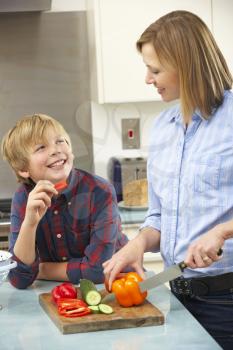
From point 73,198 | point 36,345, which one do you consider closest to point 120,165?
point 73,198

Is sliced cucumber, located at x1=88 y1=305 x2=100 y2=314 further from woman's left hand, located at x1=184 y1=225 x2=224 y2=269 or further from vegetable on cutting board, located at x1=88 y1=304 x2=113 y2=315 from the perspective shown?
woman's left hand, located at x1=184 y1=225 x2=224 y2=269

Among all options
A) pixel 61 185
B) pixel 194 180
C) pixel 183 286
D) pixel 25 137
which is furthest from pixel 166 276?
pixel 25 137

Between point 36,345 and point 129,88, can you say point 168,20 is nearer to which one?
point 36,345

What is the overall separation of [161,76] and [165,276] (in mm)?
459

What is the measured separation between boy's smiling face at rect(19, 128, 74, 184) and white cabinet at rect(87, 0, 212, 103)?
4.30 feet

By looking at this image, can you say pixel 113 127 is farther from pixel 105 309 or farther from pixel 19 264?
pixel 105 309

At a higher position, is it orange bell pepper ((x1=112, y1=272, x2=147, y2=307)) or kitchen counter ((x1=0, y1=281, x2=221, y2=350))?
orange bell pepper ((x1=112, y1=272, x2=147, y2=307))

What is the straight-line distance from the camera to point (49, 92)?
11.8 ft

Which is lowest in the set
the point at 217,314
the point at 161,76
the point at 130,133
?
the point at 217,314

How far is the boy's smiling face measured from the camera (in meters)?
1.93

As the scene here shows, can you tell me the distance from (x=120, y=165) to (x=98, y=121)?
28 centimetres

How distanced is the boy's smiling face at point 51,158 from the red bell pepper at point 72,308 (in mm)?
487

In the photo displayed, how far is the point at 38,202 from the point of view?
173 centimetres

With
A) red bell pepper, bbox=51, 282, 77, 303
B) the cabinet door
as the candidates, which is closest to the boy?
red bell pepper, bbox=51, 282, 77, 303
